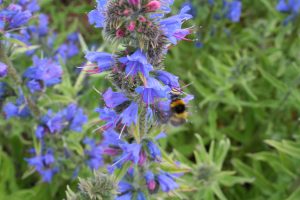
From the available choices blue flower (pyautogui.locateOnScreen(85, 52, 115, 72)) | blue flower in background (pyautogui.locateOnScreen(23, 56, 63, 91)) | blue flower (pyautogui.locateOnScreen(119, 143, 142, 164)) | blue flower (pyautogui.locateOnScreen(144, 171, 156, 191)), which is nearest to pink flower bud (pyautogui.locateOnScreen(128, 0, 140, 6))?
blue flower (pyautogui.locateOnScreen(85, 52, 115, 72))

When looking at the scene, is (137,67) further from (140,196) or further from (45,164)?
(45,164)

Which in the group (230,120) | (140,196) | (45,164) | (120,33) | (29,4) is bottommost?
(230,120)

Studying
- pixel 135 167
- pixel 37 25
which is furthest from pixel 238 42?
pixel 135 167

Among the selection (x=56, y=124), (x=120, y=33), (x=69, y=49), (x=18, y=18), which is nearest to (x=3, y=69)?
(x=18, y=18)

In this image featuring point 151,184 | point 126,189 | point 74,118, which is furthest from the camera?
point 74,118

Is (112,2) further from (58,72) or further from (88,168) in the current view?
(88,168)

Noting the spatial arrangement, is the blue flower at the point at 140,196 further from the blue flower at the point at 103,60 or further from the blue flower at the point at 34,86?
the blue flower at the point at 34,86

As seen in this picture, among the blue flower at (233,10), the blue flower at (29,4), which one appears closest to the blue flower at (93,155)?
the blue flower at (29,4)
